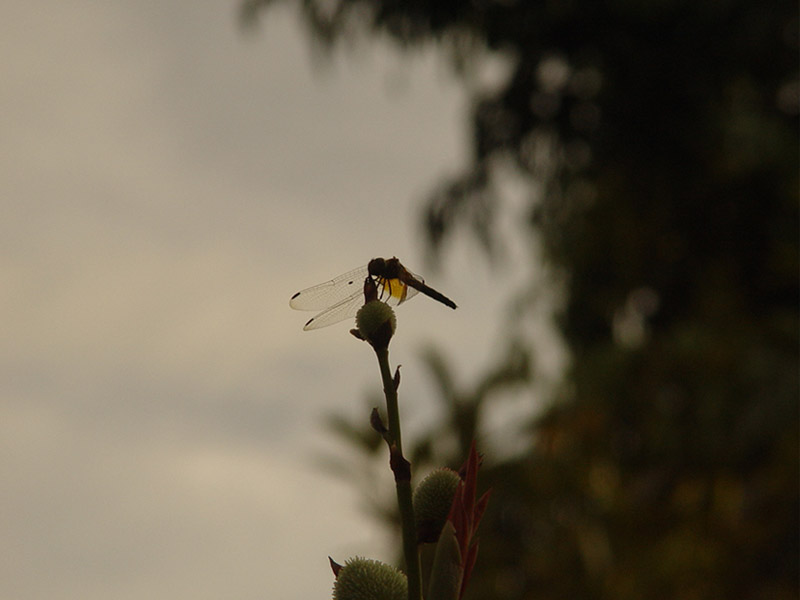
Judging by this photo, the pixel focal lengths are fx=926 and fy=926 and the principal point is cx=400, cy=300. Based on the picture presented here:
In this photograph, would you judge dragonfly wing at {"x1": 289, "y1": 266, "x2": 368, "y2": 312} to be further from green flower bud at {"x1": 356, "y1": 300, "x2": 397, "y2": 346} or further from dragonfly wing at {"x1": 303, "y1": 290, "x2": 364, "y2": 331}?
green flower bud at {"x1": 356, "y1": 300, "x2": 397, "y2": 346}

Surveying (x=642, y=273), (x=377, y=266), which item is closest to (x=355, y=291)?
(x=377, y=266)

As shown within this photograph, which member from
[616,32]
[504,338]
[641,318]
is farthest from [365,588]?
[616,32]

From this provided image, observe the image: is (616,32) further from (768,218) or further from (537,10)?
(768,218)

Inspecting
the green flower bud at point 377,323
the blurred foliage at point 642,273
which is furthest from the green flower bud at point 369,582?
the blurred foliage at point 642,273

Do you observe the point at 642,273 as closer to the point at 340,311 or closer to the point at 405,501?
the point at 340,311

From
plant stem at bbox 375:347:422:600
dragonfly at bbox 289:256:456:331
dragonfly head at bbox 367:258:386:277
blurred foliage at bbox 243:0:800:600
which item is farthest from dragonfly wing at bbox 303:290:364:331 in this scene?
blurred foliage at bbox 243:0:800:600

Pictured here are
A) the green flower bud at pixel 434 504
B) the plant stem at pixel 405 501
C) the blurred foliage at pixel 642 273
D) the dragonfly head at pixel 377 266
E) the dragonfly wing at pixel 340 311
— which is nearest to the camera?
the plant stem at pixel 405 501

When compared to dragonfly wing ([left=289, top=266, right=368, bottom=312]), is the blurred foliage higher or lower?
higher

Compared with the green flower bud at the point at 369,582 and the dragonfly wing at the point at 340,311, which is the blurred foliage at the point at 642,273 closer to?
the dragonfly wing at the point at 340,311
